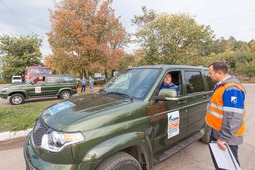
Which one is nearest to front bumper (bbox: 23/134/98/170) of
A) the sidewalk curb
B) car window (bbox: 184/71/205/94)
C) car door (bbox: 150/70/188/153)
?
car door (bbox: 150/70/188/153)

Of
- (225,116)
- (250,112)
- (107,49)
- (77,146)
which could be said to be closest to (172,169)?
(225,116)

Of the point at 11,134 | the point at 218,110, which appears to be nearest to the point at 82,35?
the point at 11,134

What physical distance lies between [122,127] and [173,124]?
3.69ft

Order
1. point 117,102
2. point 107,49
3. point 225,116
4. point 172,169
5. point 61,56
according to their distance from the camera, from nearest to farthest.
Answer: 1. point 225,116
2. point 117,102
3. point 172,169
4. point 61,56
5. point 107,49

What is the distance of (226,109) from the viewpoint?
188cm

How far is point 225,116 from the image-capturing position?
189 centimetres

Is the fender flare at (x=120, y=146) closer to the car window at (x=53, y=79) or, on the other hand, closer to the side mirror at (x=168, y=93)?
the side mirror at (x=168, y=93)

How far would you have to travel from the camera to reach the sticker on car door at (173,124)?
2586 millimetres

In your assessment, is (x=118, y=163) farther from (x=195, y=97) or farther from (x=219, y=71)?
(x=195, y=97)

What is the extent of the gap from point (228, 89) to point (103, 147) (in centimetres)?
159

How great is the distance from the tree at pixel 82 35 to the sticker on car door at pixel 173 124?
1432cm

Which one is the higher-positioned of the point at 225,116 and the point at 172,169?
the point at 225,116

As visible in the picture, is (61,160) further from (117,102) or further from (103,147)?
(117,102)

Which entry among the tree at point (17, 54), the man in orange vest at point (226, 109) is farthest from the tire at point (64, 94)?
the tree at point (17, 54)
